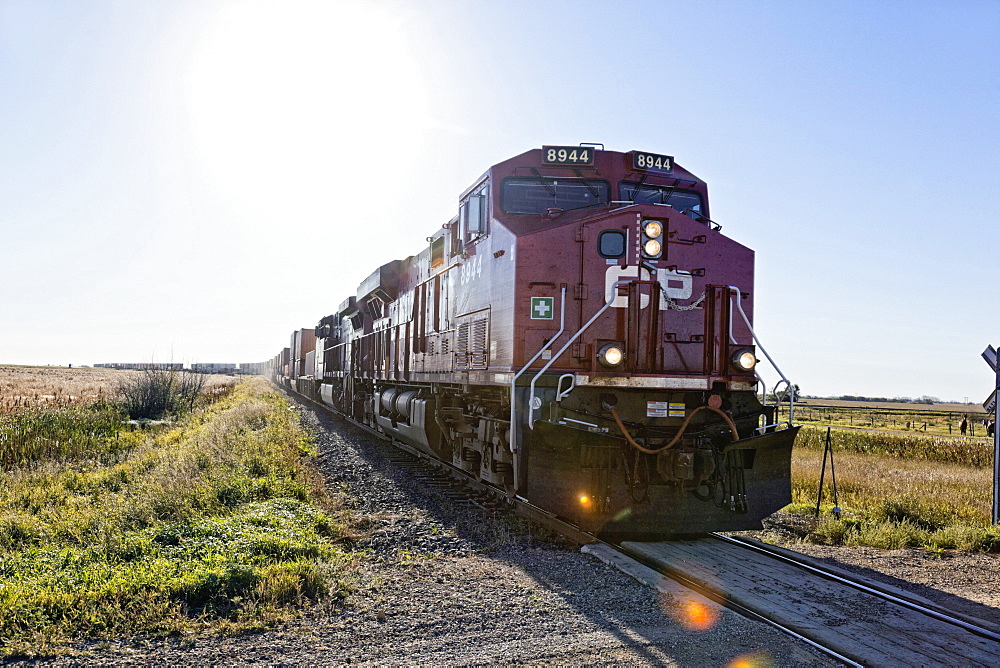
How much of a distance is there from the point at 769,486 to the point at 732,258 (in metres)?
2.37

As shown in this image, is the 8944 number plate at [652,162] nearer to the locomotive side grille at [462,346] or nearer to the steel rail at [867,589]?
the locomotive side grille at [462,346]

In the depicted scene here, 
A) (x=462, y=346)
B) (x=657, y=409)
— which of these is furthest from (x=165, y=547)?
(x=657, y=409)

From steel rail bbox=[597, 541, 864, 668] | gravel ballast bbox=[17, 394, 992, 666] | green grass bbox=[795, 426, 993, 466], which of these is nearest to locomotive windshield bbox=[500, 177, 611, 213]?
gravel ballast bbox=[17, 394, 992, 666]

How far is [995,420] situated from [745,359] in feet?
13.1

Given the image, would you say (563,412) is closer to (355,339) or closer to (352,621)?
(352,621)

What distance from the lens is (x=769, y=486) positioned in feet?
24.0

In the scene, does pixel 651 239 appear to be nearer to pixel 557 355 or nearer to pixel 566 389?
pixel 557 355

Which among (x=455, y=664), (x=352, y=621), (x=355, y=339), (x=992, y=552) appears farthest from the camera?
(x=355, y=339)

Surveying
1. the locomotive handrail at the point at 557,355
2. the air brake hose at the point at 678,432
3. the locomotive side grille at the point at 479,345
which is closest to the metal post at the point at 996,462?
the air brake hose at the point at 678,432

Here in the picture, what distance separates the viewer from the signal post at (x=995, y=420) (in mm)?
8641

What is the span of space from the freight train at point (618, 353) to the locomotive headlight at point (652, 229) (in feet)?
0.08

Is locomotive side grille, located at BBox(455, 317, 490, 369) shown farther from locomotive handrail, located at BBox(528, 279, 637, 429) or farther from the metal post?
the metal post

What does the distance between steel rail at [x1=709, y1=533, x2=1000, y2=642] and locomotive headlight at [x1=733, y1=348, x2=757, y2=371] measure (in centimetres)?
169

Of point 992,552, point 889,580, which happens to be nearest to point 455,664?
point 889,580
